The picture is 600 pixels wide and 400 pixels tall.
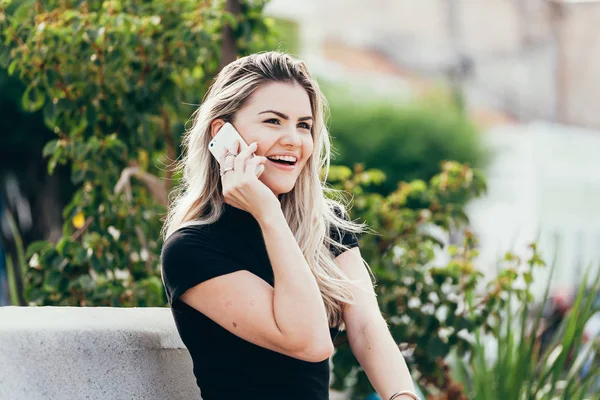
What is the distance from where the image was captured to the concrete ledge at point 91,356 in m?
2.04

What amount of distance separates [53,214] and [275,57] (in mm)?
14612

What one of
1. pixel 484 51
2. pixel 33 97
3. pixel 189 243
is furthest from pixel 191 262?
pixel 484 51

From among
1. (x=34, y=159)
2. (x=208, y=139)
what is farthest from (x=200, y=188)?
(x=34, y=159)

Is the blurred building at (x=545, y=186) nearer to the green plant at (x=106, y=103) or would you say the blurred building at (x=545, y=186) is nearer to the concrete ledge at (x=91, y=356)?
the green plant at (x=106, y=103)

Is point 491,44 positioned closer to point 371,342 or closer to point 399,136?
point 399,136

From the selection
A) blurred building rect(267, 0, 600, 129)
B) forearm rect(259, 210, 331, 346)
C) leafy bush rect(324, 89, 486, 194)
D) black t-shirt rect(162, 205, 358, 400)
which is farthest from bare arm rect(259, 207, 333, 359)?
blurred building rect(267, 0, 600, 129)

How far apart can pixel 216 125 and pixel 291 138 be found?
8.4 inches

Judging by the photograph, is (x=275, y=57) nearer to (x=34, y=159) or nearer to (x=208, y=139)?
(x=208, y=139)

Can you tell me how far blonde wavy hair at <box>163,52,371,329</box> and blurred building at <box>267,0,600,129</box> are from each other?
3079 centimetres

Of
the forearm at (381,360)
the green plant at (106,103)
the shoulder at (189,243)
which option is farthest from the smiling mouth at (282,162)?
the green plant at (106,103)

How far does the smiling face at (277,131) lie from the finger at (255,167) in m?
0.08

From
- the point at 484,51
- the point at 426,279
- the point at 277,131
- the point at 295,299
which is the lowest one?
the point at 484,51

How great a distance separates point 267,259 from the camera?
2420mm

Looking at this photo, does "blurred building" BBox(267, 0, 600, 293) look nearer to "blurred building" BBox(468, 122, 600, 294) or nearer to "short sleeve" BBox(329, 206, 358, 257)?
"blurred building" BBox(468, 122, 600, 294)
